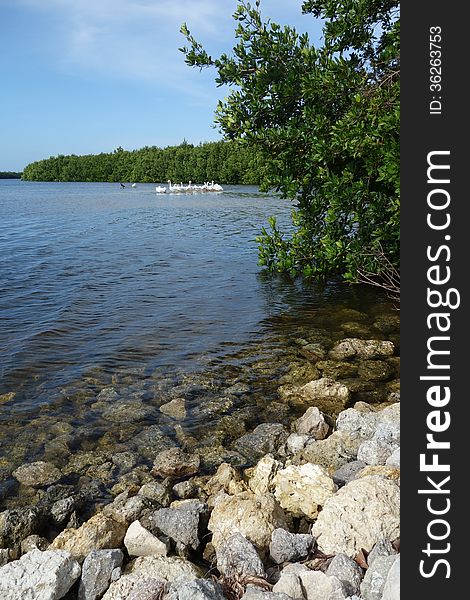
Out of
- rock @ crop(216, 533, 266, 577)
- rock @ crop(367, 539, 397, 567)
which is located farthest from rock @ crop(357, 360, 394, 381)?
rock @ crop(216, 533, 266, 577)

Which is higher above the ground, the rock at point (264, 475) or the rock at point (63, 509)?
the rock at point (264, 475)

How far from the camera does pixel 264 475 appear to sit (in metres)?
5.57

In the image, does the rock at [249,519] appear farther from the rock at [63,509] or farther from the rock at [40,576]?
the rock at [63,509]

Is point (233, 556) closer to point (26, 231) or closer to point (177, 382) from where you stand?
point (177, 382)

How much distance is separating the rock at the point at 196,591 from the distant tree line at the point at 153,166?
81115 millimetres

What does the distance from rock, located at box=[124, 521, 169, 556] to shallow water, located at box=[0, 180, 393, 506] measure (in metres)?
2.17

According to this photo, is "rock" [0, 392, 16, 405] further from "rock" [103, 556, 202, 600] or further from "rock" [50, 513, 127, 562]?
"rock" [103, 556, 202, 600]

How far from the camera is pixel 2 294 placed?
47.1 ft

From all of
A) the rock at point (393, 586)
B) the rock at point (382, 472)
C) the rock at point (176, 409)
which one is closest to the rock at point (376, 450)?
the rock at point (382, 472)

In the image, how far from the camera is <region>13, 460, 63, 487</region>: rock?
5.85 meters

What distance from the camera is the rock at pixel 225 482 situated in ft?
17.7

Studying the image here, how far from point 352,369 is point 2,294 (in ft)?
33.4

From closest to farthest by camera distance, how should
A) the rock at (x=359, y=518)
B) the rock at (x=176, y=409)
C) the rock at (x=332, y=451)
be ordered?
the rock at (x=359, y=518)
the rock at (x=332, y=451)
the rock at (x=176, y=409)

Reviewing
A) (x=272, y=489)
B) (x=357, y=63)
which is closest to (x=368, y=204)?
(x=357, y=63)
